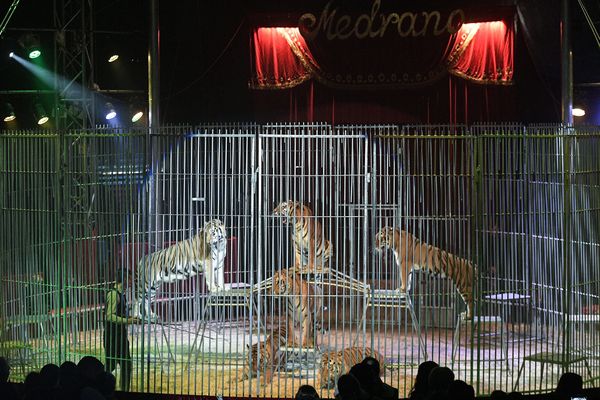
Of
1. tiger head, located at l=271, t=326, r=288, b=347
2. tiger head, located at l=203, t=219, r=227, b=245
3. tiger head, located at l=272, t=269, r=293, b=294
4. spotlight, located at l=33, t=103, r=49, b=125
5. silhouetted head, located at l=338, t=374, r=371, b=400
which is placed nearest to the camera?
silhouetted head, located at l=338, t=374, r=371, b=400

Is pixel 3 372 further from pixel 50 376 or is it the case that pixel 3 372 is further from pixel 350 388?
pixel 350 388

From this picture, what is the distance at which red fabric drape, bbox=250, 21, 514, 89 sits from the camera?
17.2 metres

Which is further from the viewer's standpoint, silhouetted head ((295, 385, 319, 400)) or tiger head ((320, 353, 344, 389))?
tiger head ((320, 353, 344, 389))

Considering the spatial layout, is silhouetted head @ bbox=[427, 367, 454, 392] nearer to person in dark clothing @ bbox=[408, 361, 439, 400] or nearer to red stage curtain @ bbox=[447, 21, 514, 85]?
person in dark clothing @ bbox=[408, 361, 439, 400]

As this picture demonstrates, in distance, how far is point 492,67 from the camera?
17203 millimetres

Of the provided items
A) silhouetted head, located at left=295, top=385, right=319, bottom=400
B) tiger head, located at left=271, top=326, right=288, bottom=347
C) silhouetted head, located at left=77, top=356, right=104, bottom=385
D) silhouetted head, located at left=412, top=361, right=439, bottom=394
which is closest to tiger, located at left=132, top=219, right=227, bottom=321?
tiger head, located at left=271, top=326, right=288, bottom=347

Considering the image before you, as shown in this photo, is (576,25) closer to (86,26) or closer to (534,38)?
(534,38)

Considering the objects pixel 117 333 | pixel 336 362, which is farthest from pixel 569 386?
pixel 117 333

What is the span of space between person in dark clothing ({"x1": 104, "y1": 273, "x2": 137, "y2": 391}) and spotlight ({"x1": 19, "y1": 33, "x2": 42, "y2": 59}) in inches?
255

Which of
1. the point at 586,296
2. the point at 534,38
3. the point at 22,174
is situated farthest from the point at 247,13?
the point at 586,296

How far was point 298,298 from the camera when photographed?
11016 millimetres

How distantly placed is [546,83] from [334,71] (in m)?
3.70

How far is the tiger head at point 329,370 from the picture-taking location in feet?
32.6

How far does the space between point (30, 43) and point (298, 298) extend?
23.3 ft
